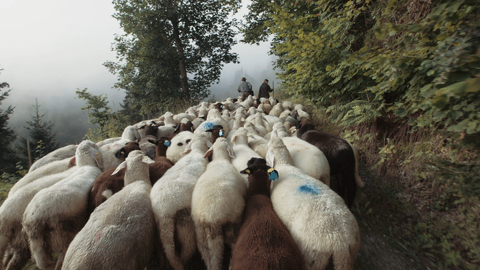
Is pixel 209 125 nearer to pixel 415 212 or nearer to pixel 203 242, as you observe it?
pixel 203 242

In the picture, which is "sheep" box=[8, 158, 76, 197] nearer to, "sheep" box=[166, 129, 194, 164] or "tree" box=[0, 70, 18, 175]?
"sheep" box=[166, 129, 194, 164]

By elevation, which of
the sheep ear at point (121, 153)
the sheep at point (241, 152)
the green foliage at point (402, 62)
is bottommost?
the sheep at point (241, 152)

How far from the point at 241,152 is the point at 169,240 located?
89.7 inches

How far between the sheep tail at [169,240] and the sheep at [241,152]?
1.38 m

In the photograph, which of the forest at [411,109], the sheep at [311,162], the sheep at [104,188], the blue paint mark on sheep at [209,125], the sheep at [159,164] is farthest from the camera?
the blue paint mark on sheep at [209,125]

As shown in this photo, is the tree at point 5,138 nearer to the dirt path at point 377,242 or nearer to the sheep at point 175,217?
the sheep at point 175,217

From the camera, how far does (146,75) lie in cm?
1478

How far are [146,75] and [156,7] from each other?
4783mm

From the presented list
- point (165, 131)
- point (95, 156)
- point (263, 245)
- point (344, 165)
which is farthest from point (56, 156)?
point (344, 165)

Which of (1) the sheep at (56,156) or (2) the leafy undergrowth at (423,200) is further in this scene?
(1) the sheep at (56,156)

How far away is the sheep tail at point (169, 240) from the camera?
2170 millimetres

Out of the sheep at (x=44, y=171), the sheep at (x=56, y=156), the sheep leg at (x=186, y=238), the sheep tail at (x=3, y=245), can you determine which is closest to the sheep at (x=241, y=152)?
the sheep leg at (x=186, y=238)

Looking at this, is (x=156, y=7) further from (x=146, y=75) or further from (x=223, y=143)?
(x=223, y=143)

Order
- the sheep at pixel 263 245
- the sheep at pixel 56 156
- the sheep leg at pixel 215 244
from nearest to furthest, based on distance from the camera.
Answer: the sheep at pixel 263 245
the sheep leg at pixel 215 244
the sheep at pixel 56 156
